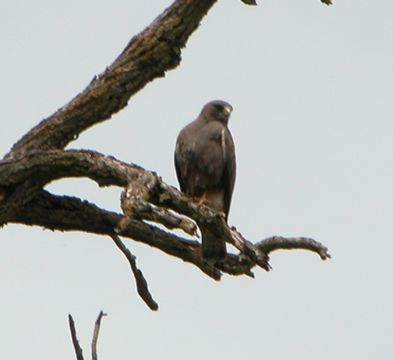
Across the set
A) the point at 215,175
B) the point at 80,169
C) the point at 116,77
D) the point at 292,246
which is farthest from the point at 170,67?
the point at 215,175

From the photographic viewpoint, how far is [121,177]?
541 centimetres

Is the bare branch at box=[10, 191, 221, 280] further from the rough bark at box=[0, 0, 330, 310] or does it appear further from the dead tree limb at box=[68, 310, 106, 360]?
the dead tree limb at box=[68, 310, 106, 360]

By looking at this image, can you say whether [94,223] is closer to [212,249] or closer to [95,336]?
[212,249]

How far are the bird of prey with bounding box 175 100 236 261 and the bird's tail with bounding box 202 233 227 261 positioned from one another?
1691mm

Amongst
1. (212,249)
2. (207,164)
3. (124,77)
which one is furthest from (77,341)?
(207,164)

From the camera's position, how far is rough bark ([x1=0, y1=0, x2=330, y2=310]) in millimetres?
5406

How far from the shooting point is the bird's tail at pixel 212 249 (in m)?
6.24

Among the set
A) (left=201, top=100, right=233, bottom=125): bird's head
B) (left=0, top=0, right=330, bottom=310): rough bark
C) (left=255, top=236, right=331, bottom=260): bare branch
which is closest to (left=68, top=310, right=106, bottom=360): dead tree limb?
(left=0, top=0, right=330, bottom=310): rough bark

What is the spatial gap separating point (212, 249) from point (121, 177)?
139 centimetres

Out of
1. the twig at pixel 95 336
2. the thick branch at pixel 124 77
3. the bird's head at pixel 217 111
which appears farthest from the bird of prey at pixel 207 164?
the twig at pixel 95 336

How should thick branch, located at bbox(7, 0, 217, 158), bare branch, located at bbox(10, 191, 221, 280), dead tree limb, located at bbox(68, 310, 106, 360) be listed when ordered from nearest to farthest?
dead tree limb, located at bbox(68, 310, 106, 360)
thick branch, located at bbox(7, 0, 217, 158)
bare branch, located at bbox(10, 191, 221, 280)

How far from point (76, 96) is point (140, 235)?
0.90m

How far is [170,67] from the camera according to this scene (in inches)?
238

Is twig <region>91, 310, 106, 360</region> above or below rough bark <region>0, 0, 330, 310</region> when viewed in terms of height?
below
